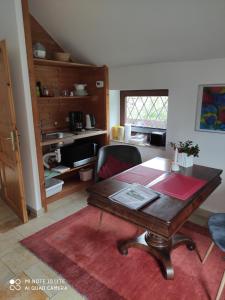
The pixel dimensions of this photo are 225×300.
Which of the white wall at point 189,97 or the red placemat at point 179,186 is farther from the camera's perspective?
the white wall at point 189,97

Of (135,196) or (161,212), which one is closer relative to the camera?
(161,212)

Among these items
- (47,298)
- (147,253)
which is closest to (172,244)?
(147,253)

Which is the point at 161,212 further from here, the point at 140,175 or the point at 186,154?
the point at 186,154

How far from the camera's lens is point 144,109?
3234mm

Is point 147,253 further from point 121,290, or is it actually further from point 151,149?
point 151,149

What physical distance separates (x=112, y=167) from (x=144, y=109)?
3.71 feet

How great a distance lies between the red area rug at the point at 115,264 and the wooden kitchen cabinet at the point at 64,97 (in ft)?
2.11

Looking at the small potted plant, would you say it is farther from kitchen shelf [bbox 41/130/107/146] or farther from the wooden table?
kitchen shelf [bbox 41/130/107/146]

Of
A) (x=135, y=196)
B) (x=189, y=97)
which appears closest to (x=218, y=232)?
(x=135, y=196)

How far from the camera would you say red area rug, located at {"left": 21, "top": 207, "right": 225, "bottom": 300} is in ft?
5.31

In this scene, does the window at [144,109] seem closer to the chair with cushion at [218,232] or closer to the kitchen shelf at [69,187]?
the kitchen shelf at [69,187]

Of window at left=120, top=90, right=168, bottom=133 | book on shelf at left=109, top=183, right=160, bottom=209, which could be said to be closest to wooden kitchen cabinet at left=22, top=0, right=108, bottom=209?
window at left=120, top=90, right=168, bottom=133

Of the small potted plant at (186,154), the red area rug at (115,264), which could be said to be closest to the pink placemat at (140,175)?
the small potted plant at (186,154)

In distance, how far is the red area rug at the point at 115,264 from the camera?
1.62 meters
